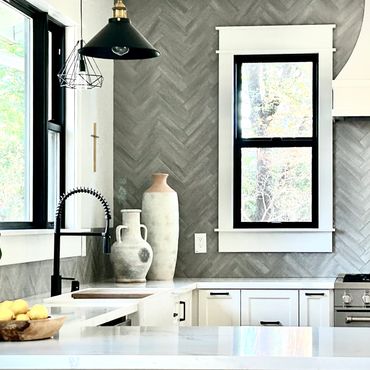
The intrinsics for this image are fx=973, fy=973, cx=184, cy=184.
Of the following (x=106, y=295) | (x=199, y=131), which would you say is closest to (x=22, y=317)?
(x=106, y=295)

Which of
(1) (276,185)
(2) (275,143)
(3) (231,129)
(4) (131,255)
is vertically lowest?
(4) (131,255)

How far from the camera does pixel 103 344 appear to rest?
10.1 ft

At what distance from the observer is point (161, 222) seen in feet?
21.4

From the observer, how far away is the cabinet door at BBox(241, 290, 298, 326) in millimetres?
6234

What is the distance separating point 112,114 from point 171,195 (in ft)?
2.78

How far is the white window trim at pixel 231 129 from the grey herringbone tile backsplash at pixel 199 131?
0.22 ft

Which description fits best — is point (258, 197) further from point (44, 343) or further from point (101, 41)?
point (44, 343)

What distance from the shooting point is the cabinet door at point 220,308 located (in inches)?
246

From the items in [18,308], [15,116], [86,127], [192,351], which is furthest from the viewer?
[86,127]

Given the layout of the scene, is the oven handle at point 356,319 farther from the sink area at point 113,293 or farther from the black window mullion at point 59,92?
the black window mullion at point 59,92

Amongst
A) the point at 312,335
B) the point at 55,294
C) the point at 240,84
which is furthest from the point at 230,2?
the point at 312,335

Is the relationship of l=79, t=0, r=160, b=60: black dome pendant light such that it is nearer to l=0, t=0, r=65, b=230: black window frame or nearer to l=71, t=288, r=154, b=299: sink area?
l=0, t=0, r=65, b=230: black window frame

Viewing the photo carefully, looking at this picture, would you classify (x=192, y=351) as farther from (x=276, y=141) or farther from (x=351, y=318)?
(x=276, y=141)

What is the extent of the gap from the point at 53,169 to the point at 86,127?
0.46 metres
